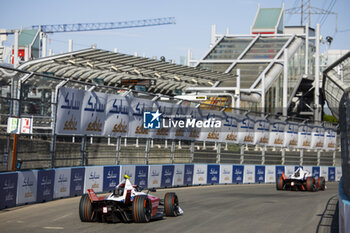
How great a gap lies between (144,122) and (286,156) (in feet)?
41.4

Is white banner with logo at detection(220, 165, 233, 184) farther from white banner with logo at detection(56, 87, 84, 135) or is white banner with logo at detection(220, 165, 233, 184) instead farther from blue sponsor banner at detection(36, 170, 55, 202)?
blue sponsor banner at detection(36, 170, 55, 202)

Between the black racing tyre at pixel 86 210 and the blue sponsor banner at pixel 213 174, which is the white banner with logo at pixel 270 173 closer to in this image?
the blue sponsor banner at pixel 213 174

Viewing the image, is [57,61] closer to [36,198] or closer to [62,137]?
[62,137]

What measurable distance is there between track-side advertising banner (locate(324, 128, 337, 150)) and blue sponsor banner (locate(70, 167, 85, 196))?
2191 centimetres

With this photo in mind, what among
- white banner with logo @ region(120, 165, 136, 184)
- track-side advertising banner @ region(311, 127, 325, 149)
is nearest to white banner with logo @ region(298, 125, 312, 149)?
track-side advertising banner @ region(311, 127, 325, 149)

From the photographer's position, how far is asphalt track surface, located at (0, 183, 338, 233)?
35.2ft

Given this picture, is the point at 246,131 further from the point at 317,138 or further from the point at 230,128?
the point at 317,138

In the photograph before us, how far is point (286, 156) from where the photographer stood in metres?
30.7

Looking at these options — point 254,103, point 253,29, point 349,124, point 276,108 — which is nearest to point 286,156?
point 349,124

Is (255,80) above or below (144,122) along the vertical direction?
above

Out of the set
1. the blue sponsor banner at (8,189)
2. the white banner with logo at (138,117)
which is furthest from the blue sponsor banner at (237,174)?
the blue sponsor banner at (8,189)

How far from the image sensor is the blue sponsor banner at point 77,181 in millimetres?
16203

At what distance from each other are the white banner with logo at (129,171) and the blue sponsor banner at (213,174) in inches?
231

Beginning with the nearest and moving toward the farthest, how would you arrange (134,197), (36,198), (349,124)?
(349,124), (134,197), (36,198)
